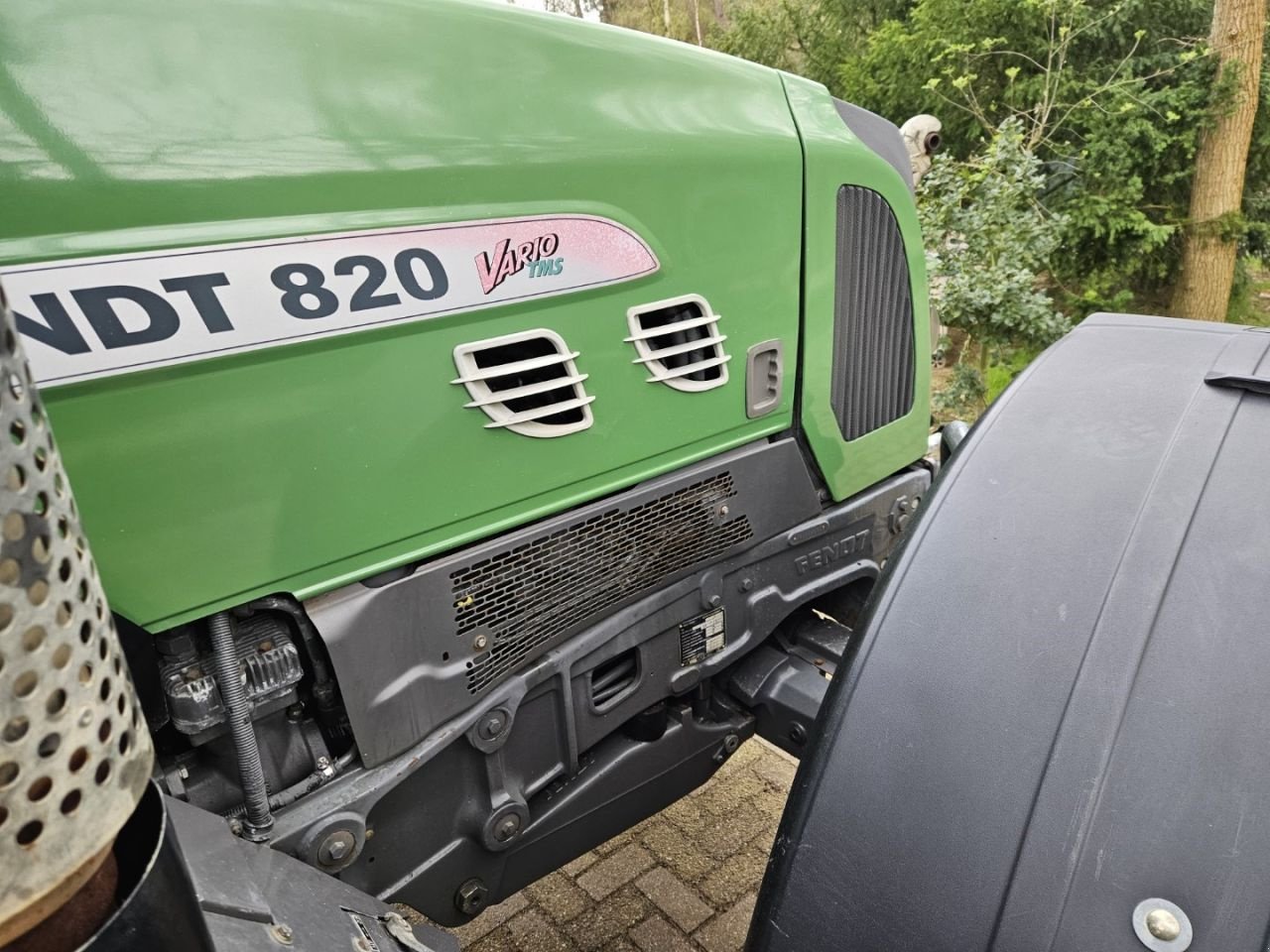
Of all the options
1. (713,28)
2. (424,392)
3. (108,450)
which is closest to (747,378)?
(424,392)

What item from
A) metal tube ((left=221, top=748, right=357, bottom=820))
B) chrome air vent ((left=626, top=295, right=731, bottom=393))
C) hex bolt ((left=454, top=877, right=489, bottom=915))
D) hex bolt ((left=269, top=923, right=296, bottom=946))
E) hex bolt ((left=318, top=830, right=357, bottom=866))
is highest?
chrome air vent ((left=626, top=295, right=731, bottom=393))

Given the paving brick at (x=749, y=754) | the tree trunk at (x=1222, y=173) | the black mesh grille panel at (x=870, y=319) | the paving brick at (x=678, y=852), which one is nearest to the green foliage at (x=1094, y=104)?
the tree trunk at (x=1222, y=173)

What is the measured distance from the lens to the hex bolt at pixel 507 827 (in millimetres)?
1470

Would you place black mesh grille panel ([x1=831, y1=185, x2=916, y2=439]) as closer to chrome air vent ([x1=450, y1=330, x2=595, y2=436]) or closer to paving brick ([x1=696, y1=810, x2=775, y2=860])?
chrome air vent ([x1=450, y1=330, x2=595, y2=436])

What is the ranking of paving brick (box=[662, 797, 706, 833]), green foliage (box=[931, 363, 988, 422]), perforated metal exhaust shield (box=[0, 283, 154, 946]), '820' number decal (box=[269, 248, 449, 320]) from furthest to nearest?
1. green foliage (box=[931, 363, 988, 422])
2. paving brick (box=[662, 797, 706, 833])
3. '820' number decal (box=[269, 248, 449, 320])
4. perforated metal exhaust shield (box=[0, 283, 154, 946])

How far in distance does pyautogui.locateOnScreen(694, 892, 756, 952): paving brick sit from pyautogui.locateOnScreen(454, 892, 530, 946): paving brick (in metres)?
0.46

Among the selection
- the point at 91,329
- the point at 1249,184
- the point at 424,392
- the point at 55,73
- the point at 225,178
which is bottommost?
the point at 1249,184

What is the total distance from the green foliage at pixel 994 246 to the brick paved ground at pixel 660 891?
154 inches

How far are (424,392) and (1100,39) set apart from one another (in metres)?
8.14

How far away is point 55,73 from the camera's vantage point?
2.85 feet

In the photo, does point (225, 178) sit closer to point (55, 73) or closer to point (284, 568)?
point (55, 73)

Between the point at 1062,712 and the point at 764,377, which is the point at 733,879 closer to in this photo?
the point at 764,377

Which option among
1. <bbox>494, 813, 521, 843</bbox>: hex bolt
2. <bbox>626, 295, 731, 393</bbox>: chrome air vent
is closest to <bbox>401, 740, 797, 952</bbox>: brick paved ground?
<bbox>494, 813, 521, 843</bbox>: hex bolt

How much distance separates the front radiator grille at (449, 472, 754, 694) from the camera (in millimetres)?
1356
